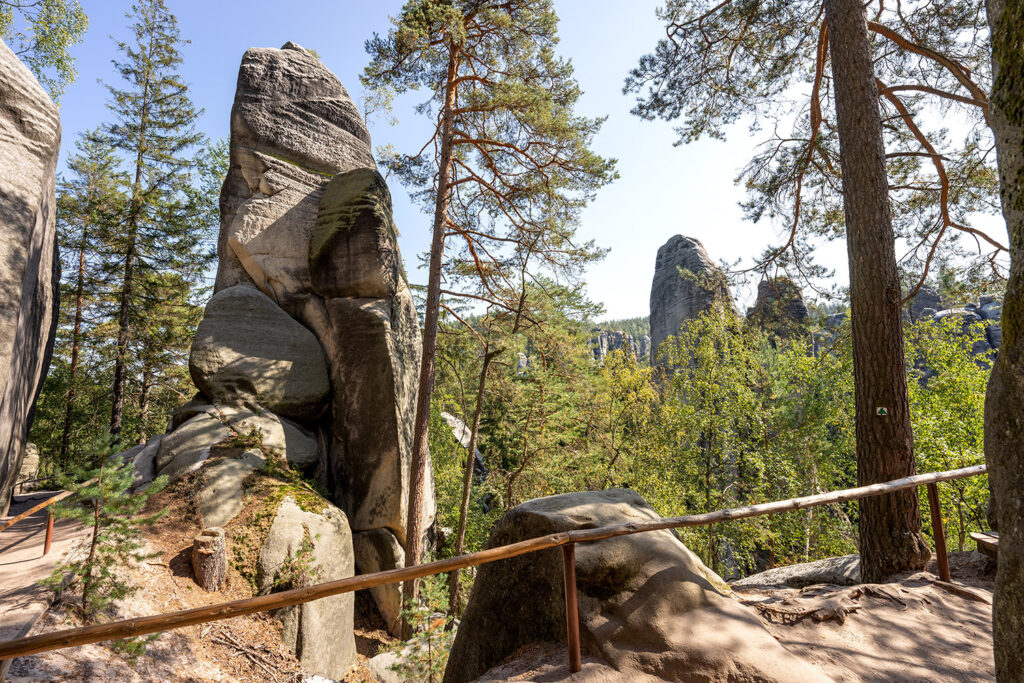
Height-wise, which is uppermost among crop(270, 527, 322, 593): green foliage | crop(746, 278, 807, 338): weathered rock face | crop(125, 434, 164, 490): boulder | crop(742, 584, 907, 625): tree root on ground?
crop(746, 278, 807, 338): weathered rock face

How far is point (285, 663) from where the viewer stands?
4590 millimetres

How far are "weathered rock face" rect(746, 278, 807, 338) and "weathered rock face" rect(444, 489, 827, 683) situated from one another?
5638 millimetres

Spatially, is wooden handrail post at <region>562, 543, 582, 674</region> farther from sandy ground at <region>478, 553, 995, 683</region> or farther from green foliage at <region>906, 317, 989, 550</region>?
green foliage at <region>906, 317, 989, 550</region>

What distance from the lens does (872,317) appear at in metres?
4.43

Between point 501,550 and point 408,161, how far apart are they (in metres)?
9.18

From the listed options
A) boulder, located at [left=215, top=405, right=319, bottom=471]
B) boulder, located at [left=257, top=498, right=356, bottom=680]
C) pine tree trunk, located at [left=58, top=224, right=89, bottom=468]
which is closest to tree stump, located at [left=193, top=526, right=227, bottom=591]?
boulder, located at [left=257, top=498, right=356, bottom=680]

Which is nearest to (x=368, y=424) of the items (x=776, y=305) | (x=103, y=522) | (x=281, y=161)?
(x=103, y=522)

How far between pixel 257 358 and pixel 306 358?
822mm

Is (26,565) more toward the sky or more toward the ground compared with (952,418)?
more toward the ground

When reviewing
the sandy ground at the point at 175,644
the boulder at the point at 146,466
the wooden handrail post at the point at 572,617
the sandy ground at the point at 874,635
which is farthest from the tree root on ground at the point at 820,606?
the boulder at the point at 146,466

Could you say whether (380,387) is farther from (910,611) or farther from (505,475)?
(910,611)

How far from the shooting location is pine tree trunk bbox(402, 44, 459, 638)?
26.4 feet

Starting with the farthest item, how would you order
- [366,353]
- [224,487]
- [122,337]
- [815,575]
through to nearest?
[122,337], [366,353], [224,487], [815,575]

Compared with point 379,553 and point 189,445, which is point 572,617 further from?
point 379,553
